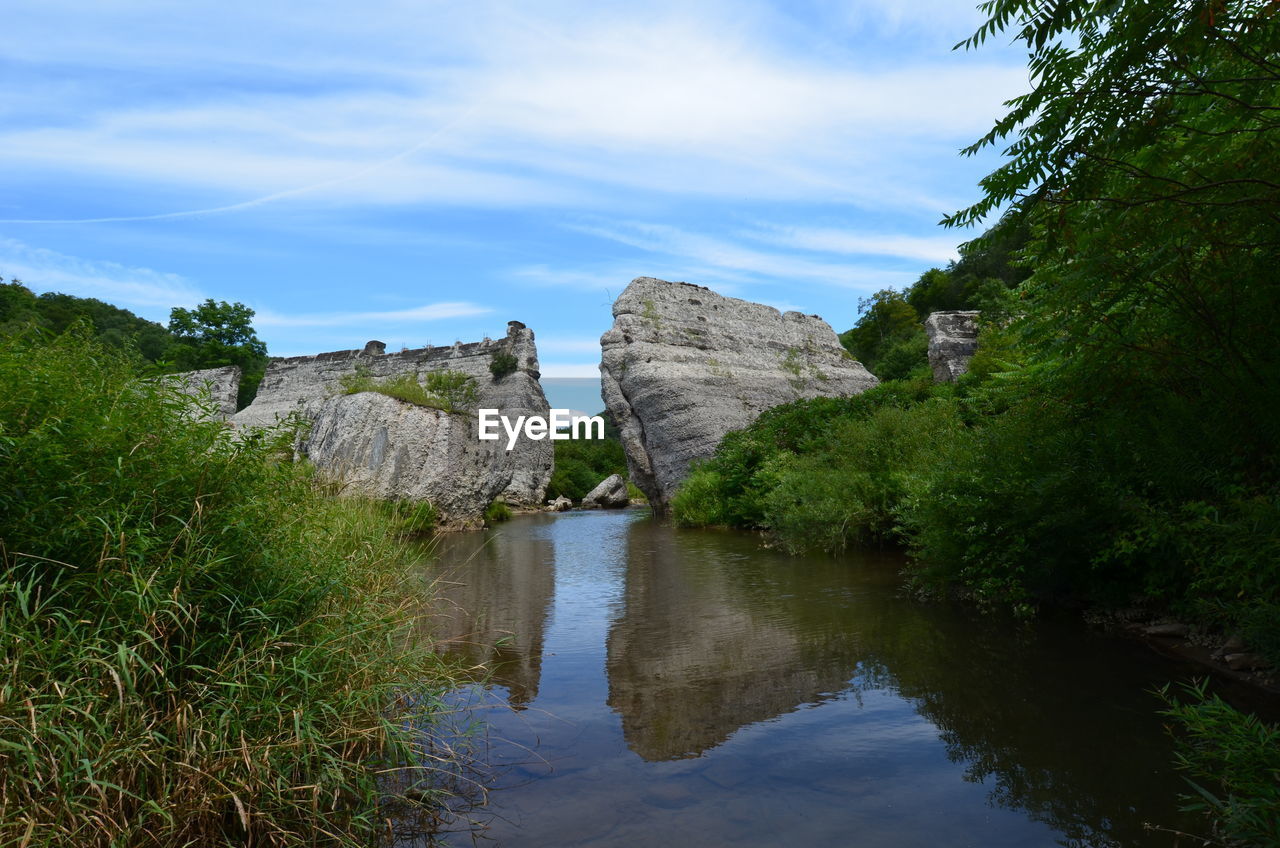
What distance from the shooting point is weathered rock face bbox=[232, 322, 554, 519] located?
64.2 feet

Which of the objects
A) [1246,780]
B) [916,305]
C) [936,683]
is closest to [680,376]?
[936,683]

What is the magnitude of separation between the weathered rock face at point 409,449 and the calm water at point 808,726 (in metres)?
11.9

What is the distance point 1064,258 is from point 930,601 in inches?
143

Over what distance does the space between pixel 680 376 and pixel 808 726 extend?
1682 centimetres

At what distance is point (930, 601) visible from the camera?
773cm

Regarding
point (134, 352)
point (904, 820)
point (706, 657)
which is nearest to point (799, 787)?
point (904, 820)

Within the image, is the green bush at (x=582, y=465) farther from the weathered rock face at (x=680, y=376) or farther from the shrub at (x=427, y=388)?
the weathered rock face at (x=680, y=376)

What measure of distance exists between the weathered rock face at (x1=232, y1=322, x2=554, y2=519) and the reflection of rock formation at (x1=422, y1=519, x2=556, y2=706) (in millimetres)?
3164

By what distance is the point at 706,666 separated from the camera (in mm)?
5855

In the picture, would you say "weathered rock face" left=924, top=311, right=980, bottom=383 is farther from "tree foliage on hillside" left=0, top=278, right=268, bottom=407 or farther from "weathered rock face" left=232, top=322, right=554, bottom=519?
"tree foliage on hillside" left=0, top=278, right=268, bottom=407

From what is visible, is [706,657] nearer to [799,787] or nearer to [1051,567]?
[799,787]

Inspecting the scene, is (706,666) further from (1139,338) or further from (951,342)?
(951,342)


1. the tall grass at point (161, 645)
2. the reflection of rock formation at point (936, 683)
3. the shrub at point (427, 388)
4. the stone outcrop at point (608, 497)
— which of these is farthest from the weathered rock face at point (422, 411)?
the tall grass at point (161, 645)

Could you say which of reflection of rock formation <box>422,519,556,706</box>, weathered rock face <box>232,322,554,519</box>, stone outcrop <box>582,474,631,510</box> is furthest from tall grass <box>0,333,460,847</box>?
stone outcrop <box>582,474,631,510</box>
